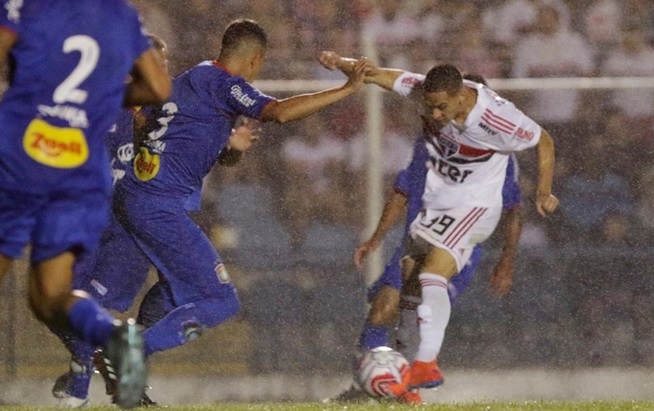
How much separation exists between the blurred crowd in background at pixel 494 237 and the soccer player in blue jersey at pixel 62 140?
4.56 m

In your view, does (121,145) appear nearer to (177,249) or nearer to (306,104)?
(177,249)

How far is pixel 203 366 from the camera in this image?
9.86 meters

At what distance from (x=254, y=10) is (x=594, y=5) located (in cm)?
230

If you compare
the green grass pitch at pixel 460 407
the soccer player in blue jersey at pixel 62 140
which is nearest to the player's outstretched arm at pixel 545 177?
the green grass pitch at pixel 460 407

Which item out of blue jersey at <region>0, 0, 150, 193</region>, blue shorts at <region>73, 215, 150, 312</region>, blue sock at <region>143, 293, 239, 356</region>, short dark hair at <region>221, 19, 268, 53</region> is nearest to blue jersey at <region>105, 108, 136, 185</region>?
blue shorts at <region>73, 215, 150, 312</region>

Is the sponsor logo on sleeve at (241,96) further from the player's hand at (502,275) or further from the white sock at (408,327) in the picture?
the player's hand at (502,275)

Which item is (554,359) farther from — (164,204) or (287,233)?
(164,204)

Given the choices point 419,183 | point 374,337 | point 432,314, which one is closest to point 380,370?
point 432,314

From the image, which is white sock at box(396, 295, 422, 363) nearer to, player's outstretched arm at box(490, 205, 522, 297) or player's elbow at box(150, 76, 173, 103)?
player's outstretched arm at box(490, 205, 522, 297)

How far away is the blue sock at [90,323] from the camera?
5.20m

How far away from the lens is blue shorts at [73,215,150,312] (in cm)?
800

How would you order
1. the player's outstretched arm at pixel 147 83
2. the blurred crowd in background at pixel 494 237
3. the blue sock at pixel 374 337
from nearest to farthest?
1. the player's outstretched arm at pixel 147 83
2. the blue sock at pixel 374 337
3. the blurred crowd in background at pixel 494 237

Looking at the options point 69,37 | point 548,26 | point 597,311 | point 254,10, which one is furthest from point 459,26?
point 69,37

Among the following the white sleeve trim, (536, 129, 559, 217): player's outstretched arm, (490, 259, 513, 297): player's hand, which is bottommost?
(490, 259, 513, 297): player's hand
